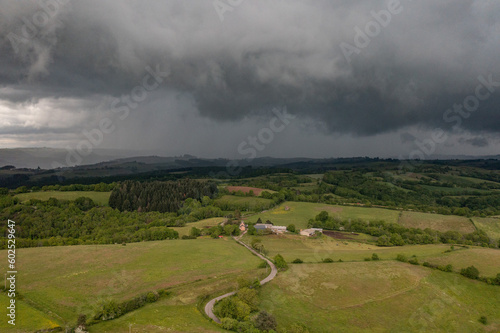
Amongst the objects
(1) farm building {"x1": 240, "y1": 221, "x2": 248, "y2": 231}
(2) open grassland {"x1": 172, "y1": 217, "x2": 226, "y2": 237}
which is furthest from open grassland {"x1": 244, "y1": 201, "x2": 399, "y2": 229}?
(2) open grassland {"x1": 172, "y1": 217, "x2": 226, "y2": 237}

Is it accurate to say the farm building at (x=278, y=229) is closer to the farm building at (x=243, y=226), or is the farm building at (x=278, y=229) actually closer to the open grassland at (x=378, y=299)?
the farm building at (x=243, y=226)

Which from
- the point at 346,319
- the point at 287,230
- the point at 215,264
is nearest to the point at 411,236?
the point at 287,230

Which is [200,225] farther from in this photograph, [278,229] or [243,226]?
[278,229]

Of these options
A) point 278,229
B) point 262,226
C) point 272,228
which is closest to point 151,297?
point 262,226

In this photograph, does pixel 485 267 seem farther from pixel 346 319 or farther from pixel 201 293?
pixel 201 293

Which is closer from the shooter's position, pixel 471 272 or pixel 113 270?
pixel 113 270

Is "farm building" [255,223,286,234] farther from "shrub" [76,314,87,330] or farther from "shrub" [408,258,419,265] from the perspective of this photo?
"shrub" [76,314,87,330]

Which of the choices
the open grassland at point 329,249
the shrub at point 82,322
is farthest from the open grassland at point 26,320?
the open grassland at point 329,249
